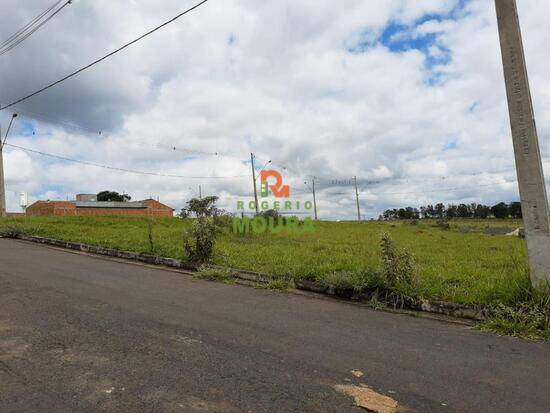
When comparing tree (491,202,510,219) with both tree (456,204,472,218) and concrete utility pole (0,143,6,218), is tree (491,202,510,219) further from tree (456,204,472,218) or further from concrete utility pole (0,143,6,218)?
concrete utility pole (0,143,6,218)

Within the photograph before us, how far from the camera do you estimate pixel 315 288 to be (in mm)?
8086

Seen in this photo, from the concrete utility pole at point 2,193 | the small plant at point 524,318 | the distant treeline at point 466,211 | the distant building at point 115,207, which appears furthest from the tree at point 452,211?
the small plant at point 524,318

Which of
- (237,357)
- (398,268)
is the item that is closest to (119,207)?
(398,268)

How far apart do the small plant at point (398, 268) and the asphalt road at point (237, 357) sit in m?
0.82

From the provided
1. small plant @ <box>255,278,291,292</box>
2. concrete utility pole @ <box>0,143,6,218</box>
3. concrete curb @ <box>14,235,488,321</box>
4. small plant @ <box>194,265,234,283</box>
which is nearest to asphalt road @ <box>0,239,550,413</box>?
concrete curb @ <box>14,235,488,321</box>

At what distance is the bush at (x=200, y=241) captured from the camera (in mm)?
10398

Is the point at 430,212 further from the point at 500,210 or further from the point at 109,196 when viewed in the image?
the point at 109,196

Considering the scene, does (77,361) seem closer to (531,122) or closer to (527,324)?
(527,324)

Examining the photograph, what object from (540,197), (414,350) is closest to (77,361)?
(414,350)

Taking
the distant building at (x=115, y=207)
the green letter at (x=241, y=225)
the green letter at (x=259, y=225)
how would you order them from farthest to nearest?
the distant building at (x=115, y=207) → the green letter at (x=259, y=225) → the green letter at (x=241, y=225)

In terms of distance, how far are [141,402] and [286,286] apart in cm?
514

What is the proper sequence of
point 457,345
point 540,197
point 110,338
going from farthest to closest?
point 540,197
point 457,345
point 110,338

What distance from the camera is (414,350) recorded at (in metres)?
4.71

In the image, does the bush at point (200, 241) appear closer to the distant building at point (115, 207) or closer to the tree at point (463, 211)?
the distant building at point (115, 207)
